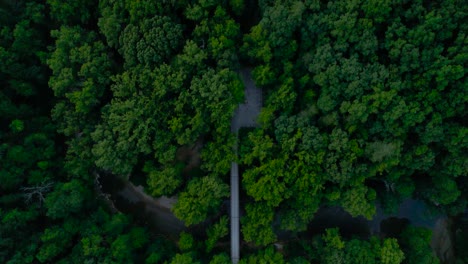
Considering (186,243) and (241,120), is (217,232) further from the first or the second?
(241,120)

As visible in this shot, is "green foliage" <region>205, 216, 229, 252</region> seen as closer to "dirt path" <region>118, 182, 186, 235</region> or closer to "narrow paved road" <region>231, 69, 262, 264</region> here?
"narrow paved road" <region>231, 69, 262, 264</region>

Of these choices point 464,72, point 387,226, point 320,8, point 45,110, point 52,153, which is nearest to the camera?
point 464,72

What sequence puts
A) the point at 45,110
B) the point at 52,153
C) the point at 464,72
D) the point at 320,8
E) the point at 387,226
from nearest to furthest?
1. the point at 464,72
2. the point at 320,8
3. the point at 52,153
4. the point at 45,110
5. the point at 387,226

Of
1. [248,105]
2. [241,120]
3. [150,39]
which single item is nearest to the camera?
[150,39]

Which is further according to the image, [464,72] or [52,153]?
[52,153]

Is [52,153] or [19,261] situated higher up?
[52,153]

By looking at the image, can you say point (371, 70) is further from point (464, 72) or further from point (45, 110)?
point (45, 110)

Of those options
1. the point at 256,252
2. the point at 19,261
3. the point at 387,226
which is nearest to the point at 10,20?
the point at 19,261

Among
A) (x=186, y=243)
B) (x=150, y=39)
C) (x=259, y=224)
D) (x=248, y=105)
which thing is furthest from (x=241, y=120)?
(x=186, y=243)
